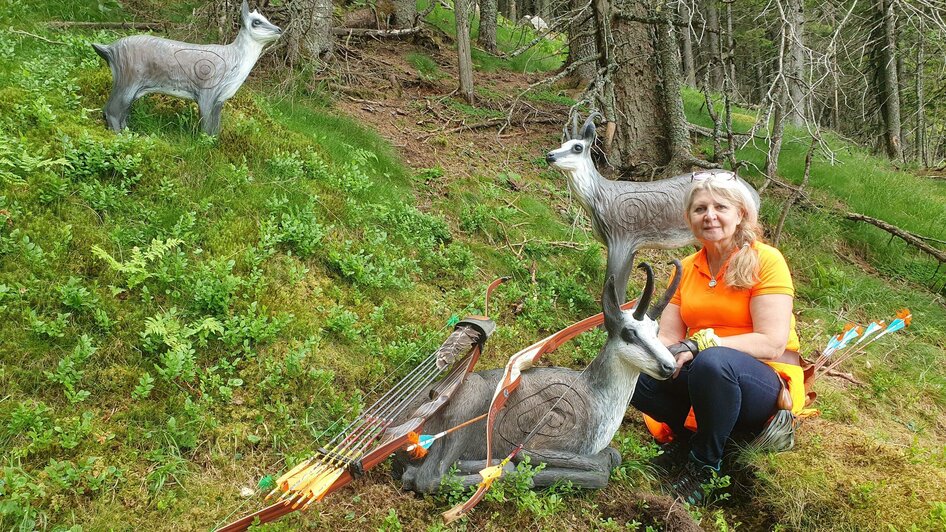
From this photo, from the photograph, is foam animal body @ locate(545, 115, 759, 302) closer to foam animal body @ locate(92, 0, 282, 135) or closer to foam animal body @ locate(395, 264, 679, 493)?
foam animal body @ locate(395, 264, 679, 493)

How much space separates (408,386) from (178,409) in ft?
3.72

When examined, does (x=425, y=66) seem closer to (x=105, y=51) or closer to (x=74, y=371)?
(x=105, y=51)

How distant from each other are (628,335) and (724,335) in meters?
0.86

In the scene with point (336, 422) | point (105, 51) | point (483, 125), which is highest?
point (105, 51)

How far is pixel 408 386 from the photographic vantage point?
9.72 feet

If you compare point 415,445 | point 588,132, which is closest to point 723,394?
point 415,445

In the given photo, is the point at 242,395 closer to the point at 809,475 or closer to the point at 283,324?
the point at 283,324

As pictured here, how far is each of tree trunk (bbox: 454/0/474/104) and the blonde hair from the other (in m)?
5.33

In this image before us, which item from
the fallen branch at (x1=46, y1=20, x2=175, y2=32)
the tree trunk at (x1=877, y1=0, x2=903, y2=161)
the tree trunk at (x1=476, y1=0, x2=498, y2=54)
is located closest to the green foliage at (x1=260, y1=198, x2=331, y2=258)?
the fallen branch at (x1=46, y1=20, x2=175, y2=32)

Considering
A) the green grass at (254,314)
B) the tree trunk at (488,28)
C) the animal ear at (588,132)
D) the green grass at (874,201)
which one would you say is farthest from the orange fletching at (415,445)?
the tree trunk at (488,28)

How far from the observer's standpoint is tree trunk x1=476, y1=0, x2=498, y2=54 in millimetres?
12227

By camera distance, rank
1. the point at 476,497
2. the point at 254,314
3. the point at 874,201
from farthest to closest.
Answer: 1. the point at 874,201
2. the point at 254,314
3. the point at 476,497

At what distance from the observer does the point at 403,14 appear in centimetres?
999

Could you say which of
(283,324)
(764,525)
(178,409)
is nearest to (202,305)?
(283,324)
